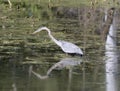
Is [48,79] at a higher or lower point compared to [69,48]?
lower

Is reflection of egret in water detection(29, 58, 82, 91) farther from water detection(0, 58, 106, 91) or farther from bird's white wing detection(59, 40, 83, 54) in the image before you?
bird's white wing detection(59, 40, 83, 54)

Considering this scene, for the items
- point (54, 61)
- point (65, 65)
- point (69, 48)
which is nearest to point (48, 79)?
point (65, 65)

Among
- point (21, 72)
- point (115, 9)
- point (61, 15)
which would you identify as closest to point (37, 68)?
point (21, 72)

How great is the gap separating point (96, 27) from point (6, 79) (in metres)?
7.83

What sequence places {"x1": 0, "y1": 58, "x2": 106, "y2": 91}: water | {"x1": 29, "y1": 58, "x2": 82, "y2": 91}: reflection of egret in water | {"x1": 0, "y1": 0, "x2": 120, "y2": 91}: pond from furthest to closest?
1. {"x1": 29, "y1": 58, "x2": 82, "y2": 91}: reflection of egret in water
2. {"x1": 0, "y1": 0, "x2": 120, "y2": 91}: pond
3. {"x1": 0, "y1": 58, "x2": 106, "y2": 91}: water

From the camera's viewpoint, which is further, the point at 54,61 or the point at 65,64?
the point at 54,61

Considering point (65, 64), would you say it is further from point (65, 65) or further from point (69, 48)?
point (69, 48)

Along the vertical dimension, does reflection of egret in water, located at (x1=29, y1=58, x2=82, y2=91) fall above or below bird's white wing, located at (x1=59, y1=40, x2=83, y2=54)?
below

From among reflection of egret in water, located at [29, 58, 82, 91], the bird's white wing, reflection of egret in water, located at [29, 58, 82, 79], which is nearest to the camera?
reflection of egret in water, located at [29, 58, 82, 91]

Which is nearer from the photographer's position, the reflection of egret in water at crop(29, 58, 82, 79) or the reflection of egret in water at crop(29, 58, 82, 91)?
the reflection of egret in water at crop(29, 58, 82, 91)

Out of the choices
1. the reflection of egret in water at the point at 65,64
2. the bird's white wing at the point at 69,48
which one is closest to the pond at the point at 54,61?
Answer: the reflection of egret in water at the point at 65,64

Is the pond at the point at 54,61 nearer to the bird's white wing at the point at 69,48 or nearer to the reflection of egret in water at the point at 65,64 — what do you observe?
the reflection of egret in water at the point at 65,64

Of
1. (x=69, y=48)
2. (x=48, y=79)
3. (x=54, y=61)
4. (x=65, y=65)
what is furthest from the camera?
(x=69, y=48)

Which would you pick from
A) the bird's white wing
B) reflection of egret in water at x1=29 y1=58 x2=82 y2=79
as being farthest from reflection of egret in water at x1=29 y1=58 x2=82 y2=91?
the bird's white wing
